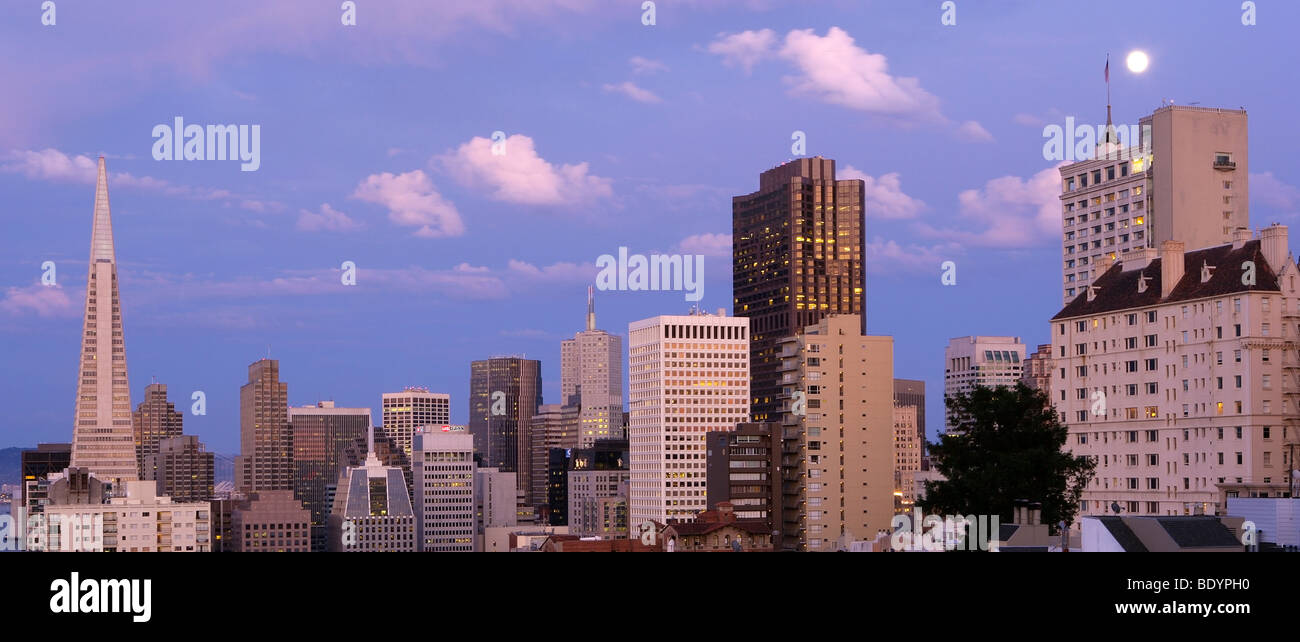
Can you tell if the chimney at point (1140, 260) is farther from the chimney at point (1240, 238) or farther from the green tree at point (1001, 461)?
the green tree at point (1001, 461)

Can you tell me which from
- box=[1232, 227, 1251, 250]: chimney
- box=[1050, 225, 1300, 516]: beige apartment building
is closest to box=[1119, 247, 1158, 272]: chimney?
box=[1050, 225, 1300, 516]: beige apartment building

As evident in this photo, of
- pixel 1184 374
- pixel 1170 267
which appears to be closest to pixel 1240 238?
pixel 1170 267

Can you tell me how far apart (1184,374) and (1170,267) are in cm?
1001

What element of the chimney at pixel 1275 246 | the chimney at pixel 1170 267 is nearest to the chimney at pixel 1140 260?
the chimney at pixel 1170 267

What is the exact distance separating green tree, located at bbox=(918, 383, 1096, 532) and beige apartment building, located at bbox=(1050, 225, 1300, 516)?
43.8 m

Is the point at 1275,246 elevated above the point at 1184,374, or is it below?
above

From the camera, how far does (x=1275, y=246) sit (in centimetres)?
11588

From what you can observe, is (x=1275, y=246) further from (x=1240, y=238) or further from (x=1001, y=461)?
(x=1001, y=461)
